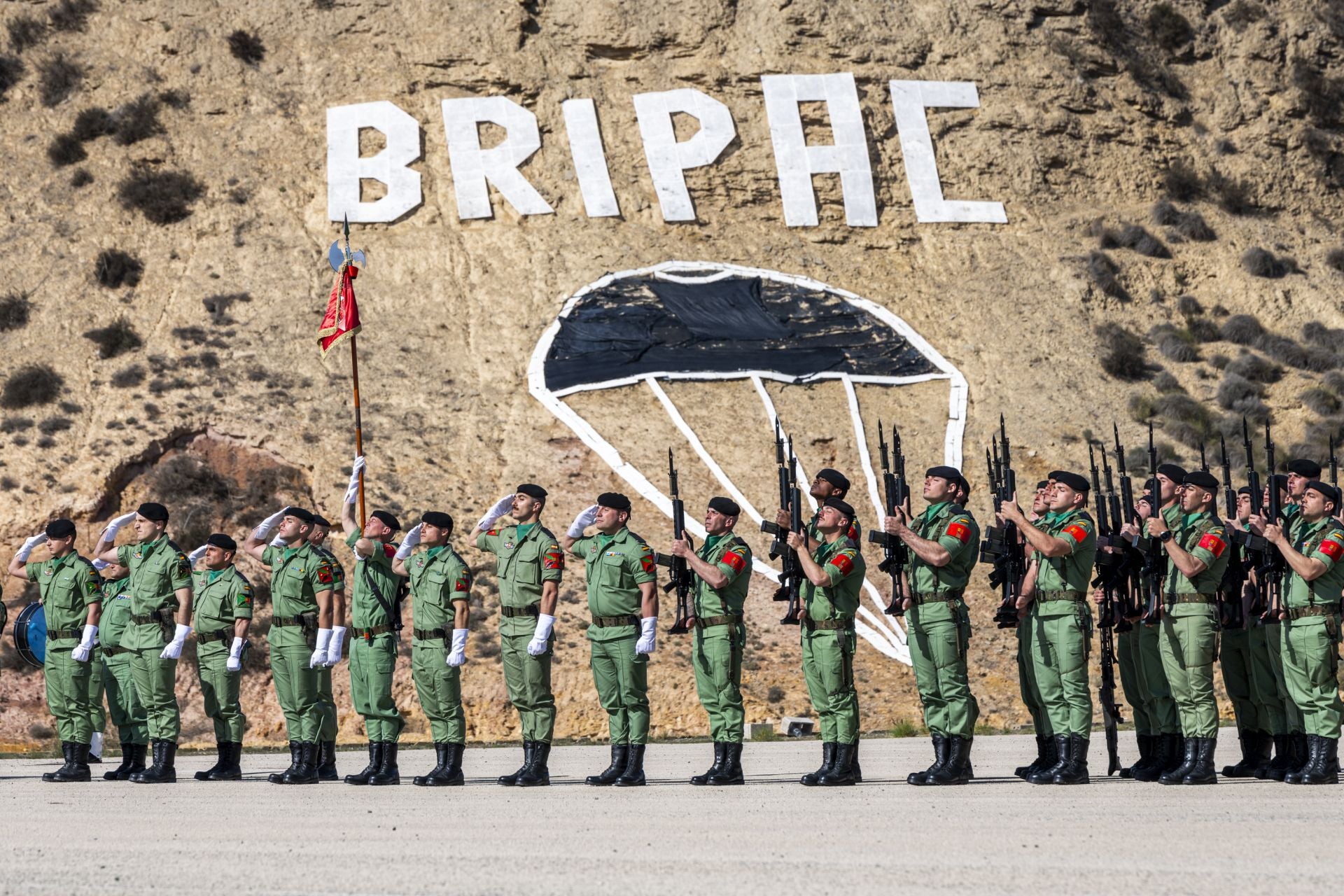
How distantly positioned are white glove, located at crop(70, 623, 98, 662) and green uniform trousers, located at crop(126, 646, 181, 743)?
0.44 metres

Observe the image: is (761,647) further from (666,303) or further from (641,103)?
(641,103)

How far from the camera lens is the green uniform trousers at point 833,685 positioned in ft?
36.1

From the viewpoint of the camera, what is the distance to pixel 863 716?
2131 centimetres

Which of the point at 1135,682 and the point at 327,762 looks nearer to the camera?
the point at 1135,682

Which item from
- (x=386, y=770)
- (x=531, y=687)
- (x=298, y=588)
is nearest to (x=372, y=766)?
(x=386, y=770)

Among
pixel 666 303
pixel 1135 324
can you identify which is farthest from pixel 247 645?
pixel 1135 324

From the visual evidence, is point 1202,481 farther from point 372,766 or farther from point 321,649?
point 321,649

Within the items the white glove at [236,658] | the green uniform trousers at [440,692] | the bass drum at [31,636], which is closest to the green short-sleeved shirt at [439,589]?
the green uniform trousers at [440,692]

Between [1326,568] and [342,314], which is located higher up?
[342,314]

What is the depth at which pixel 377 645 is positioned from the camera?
11992mm

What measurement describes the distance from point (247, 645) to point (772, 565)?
1161 cm

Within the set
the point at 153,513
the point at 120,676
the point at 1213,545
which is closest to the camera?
the point at 1213,545

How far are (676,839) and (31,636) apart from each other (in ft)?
30.5

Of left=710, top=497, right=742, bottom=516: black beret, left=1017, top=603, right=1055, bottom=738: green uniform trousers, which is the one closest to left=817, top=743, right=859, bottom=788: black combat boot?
left=1017, top=603, right=1055, bottom=738: green uniform trousers
